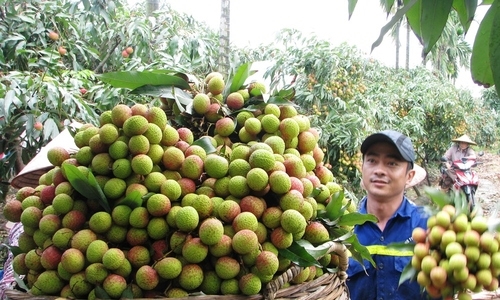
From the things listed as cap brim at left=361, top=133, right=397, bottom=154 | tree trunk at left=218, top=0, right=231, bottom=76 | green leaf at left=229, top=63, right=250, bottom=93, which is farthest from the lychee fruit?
tree trunk at left=218, top=0, right=231, bottom=76

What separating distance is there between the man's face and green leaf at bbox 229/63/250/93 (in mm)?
657

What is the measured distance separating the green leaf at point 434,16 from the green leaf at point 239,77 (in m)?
0.85

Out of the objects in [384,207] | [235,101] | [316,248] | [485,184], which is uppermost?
[235,101]

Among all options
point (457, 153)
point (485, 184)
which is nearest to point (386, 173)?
point (457, 153)

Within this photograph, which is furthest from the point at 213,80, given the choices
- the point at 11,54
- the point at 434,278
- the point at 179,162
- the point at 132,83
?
the point at 11,54

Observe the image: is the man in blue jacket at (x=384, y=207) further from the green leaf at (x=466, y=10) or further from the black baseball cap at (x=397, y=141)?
the green leaf at (x=466, y=10)

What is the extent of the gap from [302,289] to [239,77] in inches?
28.2

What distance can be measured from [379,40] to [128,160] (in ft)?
2.25

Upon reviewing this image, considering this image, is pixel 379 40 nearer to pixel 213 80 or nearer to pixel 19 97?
pixel 213 80

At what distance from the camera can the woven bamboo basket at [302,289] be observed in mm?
955

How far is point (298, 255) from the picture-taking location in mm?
1026

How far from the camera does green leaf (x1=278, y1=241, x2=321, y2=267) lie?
1.00m

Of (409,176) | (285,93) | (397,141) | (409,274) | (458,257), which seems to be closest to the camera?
(458,257)

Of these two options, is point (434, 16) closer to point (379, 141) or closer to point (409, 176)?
point (379, 141)
